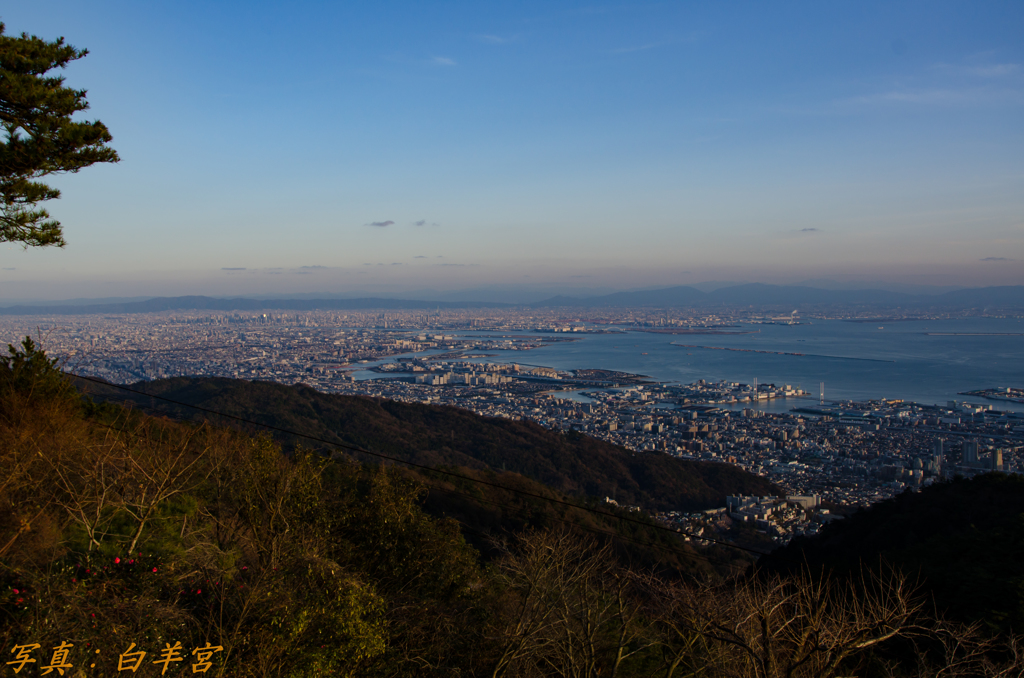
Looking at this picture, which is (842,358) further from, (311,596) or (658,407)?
(311,596)

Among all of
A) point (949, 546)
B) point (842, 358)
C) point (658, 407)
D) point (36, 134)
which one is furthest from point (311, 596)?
point (842, 358)

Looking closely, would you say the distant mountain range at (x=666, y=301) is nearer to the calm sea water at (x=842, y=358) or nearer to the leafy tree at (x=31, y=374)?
the calm sea water at (x=842, y=358)

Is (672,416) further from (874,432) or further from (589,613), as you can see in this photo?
(589,613)

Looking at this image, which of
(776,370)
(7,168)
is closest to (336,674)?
(7,168)

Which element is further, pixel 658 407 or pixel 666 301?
pixel 666 301

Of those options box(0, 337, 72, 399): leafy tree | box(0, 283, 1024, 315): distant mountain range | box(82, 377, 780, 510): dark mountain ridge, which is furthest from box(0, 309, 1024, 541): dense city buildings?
box(0, 283, 1024, 315): distant mountain range

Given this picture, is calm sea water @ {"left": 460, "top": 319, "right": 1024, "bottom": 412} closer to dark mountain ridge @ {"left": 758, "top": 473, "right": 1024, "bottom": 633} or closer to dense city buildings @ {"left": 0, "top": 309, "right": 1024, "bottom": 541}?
dense city buildings @ {"left": 0, "top": 309, "right": 1024, "bottom": 541}
